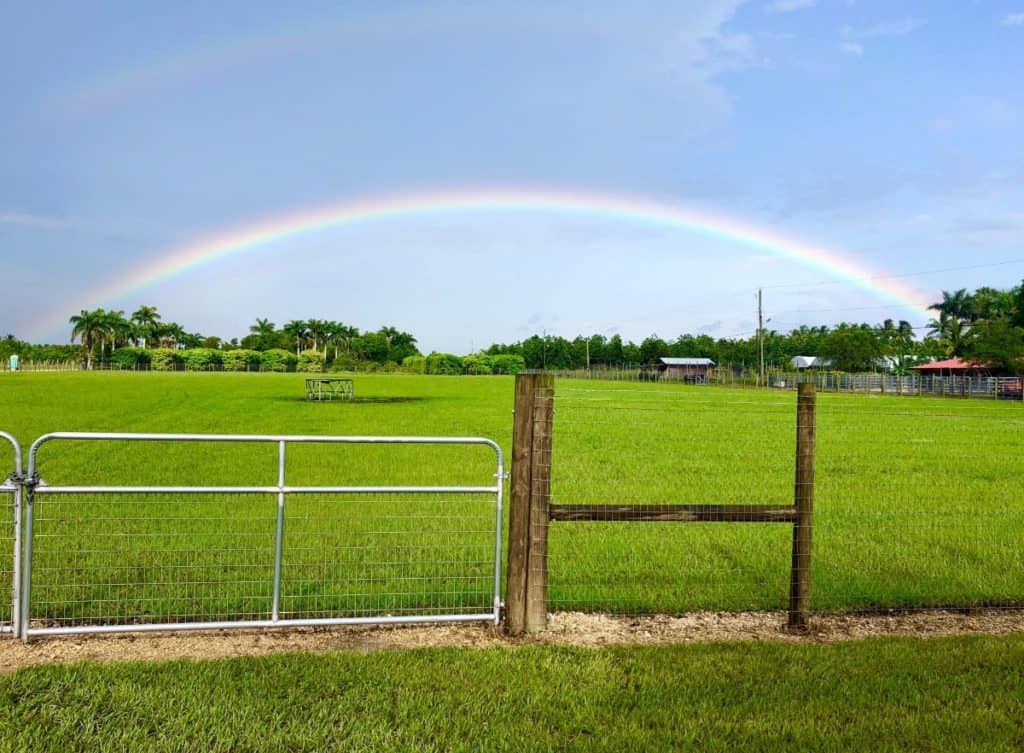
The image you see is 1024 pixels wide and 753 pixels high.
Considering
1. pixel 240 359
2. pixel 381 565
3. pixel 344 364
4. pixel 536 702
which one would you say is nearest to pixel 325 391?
pixel 381 565

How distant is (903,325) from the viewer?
139875mm

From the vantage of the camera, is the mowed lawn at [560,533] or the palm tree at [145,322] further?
the palm tree at [145,322]

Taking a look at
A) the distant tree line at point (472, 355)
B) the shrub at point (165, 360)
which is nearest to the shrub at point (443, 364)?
the distant tree line at point (472, 355)

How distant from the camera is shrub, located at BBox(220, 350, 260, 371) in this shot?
133750mm

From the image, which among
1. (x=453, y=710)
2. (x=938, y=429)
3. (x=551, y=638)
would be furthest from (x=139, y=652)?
(x=938, y=429)

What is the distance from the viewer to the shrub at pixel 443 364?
4836 inches

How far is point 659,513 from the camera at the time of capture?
5465 millimetres

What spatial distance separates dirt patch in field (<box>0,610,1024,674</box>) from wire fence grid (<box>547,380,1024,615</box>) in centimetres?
26

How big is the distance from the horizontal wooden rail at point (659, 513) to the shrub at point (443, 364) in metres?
116

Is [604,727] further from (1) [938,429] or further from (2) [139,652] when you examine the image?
(1) [938,429]

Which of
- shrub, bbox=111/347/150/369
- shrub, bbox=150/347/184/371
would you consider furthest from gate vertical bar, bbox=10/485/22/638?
shrub, bbox=111/347/150/369

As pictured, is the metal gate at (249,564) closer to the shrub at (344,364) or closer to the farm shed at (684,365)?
the farm shed at (684,365)

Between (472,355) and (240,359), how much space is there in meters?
37.9

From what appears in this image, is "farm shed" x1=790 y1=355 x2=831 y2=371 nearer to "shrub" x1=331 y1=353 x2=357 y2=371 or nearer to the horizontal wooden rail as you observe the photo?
"shrub" x1=331 y1=353 x2=357 y2=371
